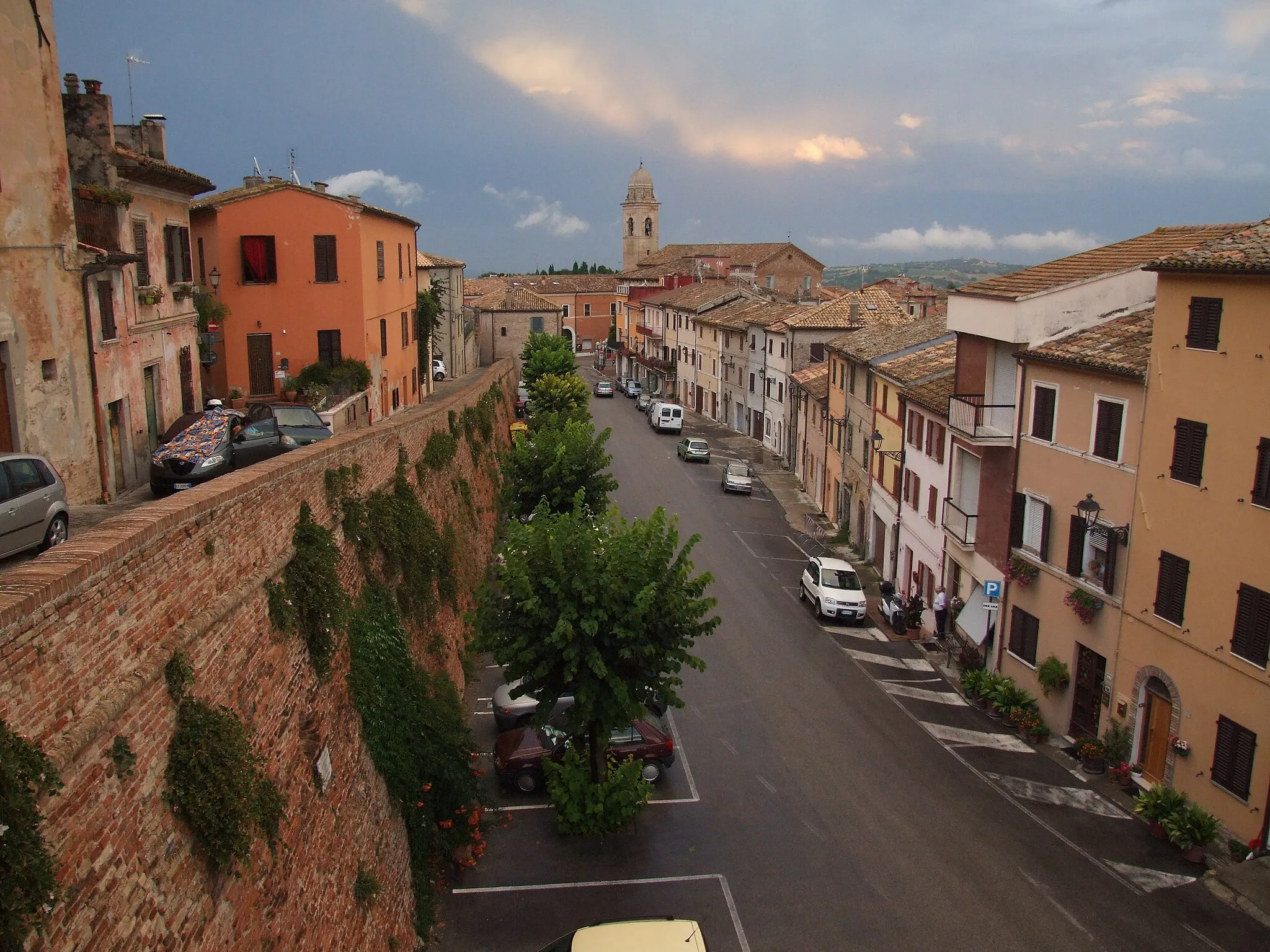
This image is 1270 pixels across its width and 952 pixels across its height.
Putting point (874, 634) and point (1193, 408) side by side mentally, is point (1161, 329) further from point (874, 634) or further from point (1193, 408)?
point (874, 634)

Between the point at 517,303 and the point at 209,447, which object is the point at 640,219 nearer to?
the point at 517,303

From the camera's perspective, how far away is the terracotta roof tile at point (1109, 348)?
20.0 meters

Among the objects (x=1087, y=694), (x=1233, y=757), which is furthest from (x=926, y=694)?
(x=1233, y=757)

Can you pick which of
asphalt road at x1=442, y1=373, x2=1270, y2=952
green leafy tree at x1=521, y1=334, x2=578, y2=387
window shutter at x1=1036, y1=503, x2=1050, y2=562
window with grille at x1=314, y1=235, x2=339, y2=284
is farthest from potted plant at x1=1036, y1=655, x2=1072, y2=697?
green leafy tree at x1=521, y1=334, x2=578, y2=387

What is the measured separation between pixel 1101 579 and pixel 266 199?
27.9m

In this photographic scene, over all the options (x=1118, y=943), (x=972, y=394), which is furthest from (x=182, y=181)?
(x=1118, y=943)

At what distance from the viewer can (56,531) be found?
507 inches

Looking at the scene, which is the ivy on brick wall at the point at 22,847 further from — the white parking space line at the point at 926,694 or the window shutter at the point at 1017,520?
the window shutter at the point at 1017,520

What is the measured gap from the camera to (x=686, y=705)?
23.8m

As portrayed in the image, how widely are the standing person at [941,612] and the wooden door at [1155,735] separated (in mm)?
8630

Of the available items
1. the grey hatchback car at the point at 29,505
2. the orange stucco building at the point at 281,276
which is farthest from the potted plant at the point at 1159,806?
the orange stucco building at the point at 281,276

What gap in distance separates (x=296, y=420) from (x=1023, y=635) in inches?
721

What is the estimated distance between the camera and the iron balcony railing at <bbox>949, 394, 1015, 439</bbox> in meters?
24.3

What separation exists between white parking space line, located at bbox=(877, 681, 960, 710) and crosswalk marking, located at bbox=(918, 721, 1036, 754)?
1.63 m
